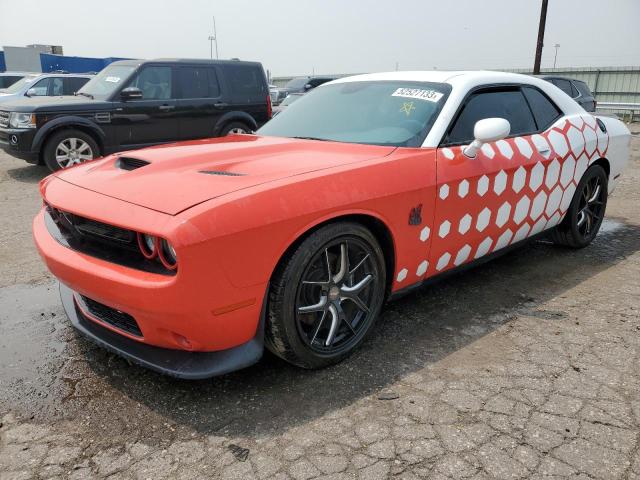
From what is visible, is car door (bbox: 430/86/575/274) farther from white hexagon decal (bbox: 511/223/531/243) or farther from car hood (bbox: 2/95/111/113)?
car hood (bbox: 2/95/111/113)

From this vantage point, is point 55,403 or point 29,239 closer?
point 55,403

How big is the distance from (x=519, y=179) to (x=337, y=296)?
1601mm

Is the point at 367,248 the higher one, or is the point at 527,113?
the point at 527,113

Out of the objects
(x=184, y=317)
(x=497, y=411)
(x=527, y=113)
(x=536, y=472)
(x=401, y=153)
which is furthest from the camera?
(x=527, y=113)

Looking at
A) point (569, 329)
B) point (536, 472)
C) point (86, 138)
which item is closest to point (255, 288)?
point (536, 472)

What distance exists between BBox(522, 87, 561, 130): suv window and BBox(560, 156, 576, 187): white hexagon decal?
32 centimetres

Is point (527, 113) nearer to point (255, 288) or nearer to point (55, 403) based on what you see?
point (255, 288)

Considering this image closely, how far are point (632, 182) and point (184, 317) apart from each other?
8.18 metres

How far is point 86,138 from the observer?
812cm

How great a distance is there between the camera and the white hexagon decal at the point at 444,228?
9.94ft

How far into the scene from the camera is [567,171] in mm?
3998

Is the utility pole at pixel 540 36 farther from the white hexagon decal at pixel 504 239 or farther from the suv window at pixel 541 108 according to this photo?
the white hexagon decal at pixel 504 239

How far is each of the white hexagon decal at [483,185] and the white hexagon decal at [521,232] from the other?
2.17 ft

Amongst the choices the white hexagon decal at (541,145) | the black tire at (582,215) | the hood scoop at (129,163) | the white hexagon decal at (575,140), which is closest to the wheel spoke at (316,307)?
the hood scoop at (129,163)
